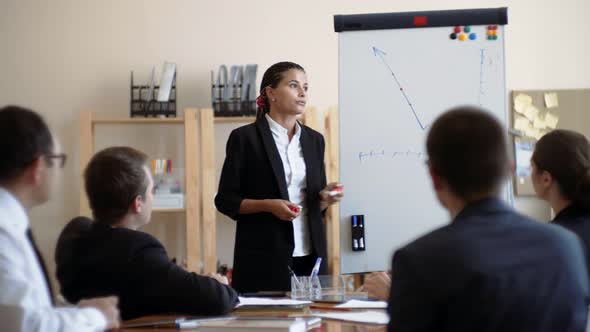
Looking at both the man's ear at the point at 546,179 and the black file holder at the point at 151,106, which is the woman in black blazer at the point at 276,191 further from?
the black file holder at the point at 151,106

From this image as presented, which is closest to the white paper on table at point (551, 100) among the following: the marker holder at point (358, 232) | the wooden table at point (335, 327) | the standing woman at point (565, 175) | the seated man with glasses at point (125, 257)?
the marker holder at point (358, 232)

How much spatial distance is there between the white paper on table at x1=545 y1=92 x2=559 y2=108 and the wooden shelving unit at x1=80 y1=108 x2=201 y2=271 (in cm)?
224

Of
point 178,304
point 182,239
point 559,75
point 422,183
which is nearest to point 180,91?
point 182,239

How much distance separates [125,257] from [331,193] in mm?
1215

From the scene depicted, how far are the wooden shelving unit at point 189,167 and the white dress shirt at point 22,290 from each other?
2910 mm

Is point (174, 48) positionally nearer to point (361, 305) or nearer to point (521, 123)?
point (521, 123)

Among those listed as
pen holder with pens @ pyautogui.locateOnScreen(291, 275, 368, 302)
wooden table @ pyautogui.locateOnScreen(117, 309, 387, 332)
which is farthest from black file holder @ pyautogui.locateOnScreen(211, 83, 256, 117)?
wooden table @ pyautogui.locateOnScreen(117, 309, 387, 332)

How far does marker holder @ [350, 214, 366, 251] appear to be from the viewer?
3.03 metres

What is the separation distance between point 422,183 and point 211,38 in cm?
216

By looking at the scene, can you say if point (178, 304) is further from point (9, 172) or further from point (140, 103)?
point (140, 103)

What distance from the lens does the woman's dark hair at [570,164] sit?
204 centimetres

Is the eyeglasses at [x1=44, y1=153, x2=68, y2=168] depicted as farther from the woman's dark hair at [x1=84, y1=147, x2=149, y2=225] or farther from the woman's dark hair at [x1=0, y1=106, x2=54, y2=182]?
the woman's dark hair at [x1=84, y1=147, x2=149, y2=225]

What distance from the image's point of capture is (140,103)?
14.7 ft

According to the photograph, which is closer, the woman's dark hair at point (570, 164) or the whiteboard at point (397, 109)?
the woman's dark hair at point (570, 164)
